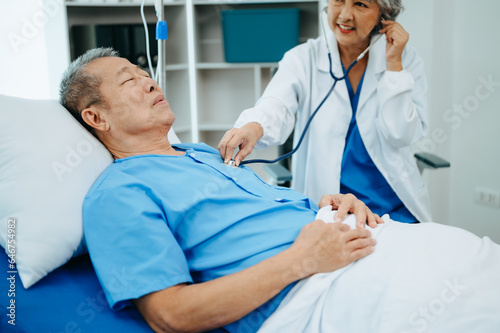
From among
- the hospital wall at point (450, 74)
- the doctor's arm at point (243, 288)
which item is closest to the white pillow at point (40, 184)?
the doctor's arm at point (243, 288)

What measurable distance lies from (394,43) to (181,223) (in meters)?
1.00

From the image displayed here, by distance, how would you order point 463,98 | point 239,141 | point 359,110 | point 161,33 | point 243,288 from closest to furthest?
point 243,288 → point 239,141 → point 161,33 → point 359,110 → point 463,98

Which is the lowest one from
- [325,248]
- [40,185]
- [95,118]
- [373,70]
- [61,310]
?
[61,310]

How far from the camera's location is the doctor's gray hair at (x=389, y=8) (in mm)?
1567

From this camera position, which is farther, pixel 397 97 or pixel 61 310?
pixel 397 97

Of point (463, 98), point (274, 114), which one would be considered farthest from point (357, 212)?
point (463, 98)

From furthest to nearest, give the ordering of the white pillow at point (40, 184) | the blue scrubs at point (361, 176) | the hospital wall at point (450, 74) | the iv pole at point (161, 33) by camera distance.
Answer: the hospital wall at point (450, 74)
the blue scrubs at point (361, 176)
the iv pole at point (161, 33)
the white pillow at point (40, 184)

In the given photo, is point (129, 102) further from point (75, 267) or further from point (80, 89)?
point (75, 267)

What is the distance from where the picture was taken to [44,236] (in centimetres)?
98

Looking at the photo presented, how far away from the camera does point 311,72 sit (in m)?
1.78

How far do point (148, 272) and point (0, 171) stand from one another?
424 mm

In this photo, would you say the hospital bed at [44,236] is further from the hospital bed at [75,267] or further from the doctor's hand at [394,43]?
the doctor's hand at [394,43]

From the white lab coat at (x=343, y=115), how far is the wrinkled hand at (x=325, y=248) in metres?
0.62

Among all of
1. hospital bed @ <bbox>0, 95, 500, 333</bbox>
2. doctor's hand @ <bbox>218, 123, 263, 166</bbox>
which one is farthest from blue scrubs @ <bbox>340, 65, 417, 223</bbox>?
hospital bed @ <bbox>0, 95, 500, 333</bbox>
